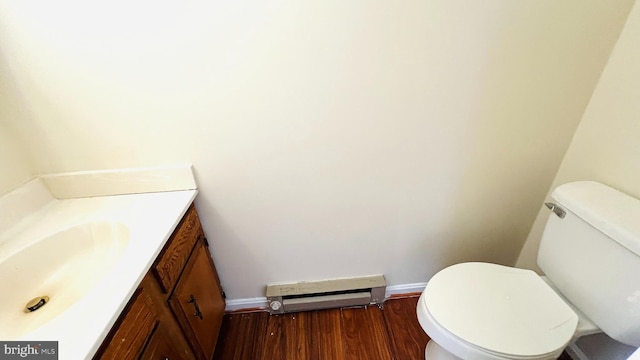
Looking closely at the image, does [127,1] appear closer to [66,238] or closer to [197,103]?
[197,103]

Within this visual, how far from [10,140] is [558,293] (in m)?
2.13

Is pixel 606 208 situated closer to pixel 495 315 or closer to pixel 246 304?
pixel 495 315

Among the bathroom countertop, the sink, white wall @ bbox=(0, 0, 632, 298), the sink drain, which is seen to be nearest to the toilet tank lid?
white wall @ bbox=(0, 0, 632, 298)

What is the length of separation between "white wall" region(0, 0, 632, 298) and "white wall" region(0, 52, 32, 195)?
0.03m

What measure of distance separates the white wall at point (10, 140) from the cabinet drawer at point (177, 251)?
23.5 inches

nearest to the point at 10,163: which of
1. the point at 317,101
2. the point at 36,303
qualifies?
the point at 36,303

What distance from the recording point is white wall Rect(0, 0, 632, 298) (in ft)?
2.80

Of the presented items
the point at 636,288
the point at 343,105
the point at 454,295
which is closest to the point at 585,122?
the point at 636,288

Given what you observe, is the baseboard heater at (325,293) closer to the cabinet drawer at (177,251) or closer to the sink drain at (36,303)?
the cabinet drawer at (177,251)

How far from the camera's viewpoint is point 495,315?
0.90 metres

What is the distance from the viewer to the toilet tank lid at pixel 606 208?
0.77m

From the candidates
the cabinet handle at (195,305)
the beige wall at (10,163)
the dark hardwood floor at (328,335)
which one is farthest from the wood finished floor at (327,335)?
the beige wall at (10,163)

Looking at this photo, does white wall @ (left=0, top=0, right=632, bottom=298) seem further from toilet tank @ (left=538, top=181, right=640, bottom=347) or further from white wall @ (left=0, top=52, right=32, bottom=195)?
toilet tank @ (left=538, top=181, right=640, bottom=347)

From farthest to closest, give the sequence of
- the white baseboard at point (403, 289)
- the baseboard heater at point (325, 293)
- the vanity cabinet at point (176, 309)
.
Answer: the white baseboard at point (403, 289), the baseboard heater at point (325, 293), the vanity cabinet at point (176, 309)
